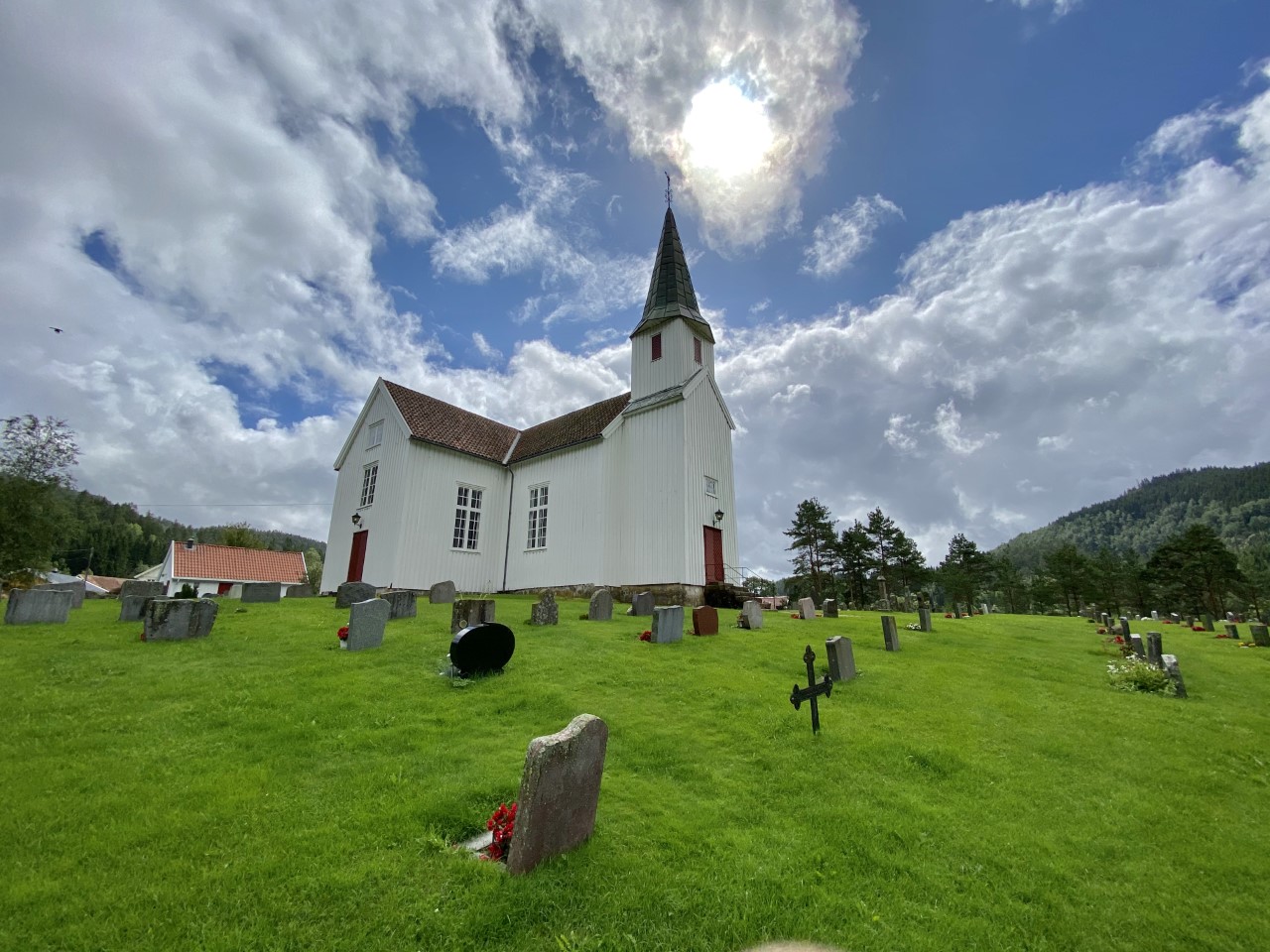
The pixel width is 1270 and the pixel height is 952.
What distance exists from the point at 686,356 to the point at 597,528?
25.4 ft

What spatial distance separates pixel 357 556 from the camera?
2161 centimetres

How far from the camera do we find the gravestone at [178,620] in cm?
984

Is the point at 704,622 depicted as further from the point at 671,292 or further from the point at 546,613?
the point at 671,292

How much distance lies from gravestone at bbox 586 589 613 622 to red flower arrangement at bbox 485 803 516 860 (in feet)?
32.1

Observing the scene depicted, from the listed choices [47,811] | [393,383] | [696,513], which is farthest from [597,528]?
[47,811]

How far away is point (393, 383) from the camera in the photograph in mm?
23109

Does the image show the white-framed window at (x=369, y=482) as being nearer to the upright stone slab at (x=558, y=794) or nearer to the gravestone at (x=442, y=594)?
the gravestone at (x=442, y=594)

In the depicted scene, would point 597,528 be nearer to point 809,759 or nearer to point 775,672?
point 775,672

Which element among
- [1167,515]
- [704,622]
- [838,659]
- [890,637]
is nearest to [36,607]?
[704,622]

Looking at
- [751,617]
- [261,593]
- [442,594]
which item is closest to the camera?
[751,617]

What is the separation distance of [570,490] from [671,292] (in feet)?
31.6

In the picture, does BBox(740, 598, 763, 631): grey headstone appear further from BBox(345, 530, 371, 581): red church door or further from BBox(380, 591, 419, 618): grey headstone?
BBox(345, 530, 371, 581): red church door

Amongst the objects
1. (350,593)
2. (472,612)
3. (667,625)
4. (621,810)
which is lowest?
(621,810)

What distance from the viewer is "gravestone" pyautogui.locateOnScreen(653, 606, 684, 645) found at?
1130 centimetres
